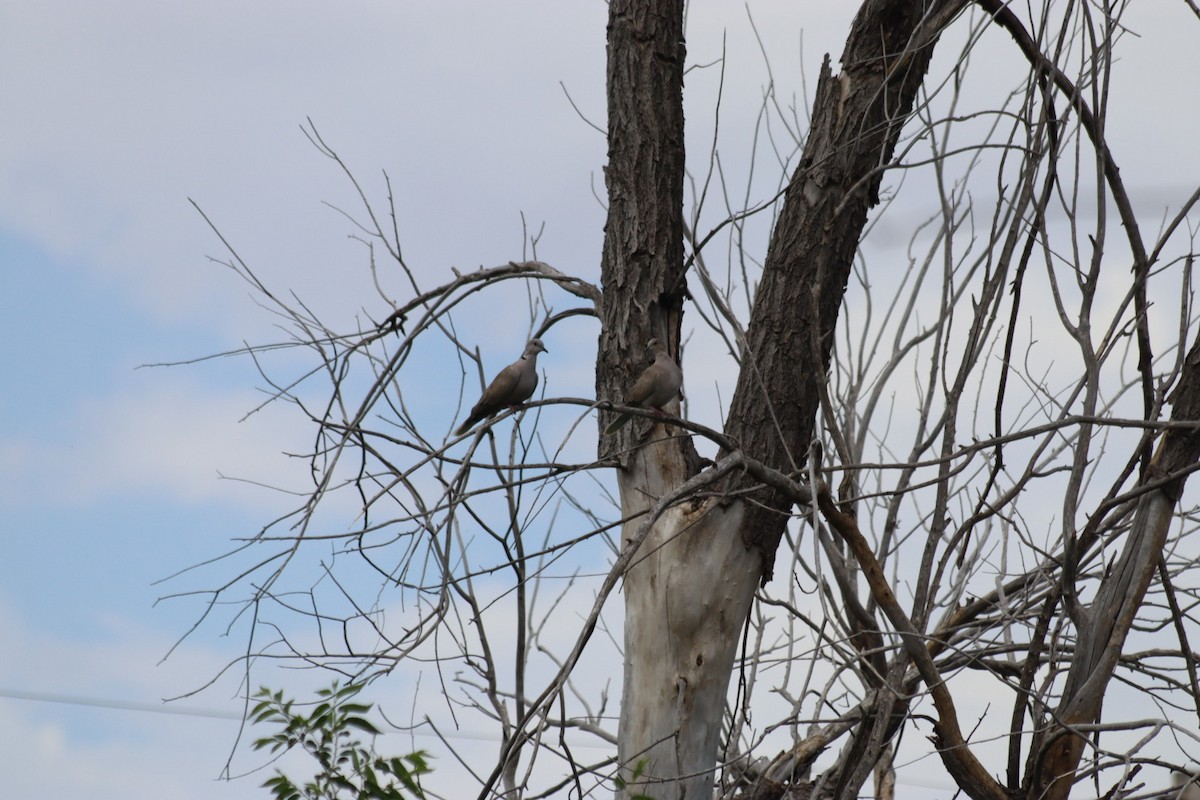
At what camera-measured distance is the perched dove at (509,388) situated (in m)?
4.89

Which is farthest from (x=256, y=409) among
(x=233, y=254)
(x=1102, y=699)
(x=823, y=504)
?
(x=1102, y=699)

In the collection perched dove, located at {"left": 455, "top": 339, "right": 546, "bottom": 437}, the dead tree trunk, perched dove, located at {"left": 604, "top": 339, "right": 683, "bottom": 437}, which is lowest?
the dead tree trunk

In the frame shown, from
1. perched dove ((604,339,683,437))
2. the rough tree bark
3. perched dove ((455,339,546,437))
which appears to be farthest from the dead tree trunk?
perched dove ((455,339,546,437))

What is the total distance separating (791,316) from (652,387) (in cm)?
56

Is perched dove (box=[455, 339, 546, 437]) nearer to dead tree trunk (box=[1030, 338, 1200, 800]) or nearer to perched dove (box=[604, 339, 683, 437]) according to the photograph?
perched dove (box=[604, 339, 683, 437])

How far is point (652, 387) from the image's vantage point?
159 inches

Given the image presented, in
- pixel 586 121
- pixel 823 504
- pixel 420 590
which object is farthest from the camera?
pixel 586 121

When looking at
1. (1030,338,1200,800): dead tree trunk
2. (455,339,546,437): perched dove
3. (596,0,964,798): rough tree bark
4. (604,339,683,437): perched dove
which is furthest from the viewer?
(455,339,546,437): perched dove

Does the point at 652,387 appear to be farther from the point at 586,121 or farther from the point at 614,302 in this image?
the point at 586,121

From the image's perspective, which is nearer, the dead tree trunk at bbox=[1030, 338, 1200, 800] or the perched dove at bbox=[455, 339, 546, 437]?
the dead tree trunk at bbox=[1030, 338, 1200, 800]

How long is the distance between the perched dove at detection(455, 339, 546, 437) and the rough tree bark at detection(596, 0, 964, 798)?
2.37 feet

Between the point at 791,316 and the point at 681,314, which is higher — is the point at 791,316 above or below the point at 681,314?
below

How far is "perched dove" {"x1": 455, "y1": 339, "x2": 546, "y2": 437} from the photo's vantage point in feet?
16.0

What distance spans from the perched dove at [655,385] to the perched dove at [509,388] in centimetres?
84
